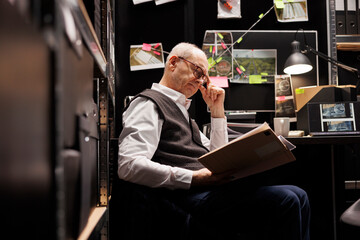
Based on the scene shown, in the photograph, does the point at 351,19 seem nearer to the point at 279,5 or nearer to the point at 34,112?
the point at 279,5

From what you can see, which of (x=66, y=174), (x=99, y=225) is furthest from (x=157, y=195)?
(x=66, y=174)

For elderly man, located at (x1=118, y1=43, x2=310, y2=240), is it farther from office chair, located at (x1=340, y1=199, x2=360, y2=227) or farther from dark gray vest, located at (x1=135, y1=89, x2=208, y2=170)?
office chair, located at (x1=340, y1=199, x2=360, y2=227)

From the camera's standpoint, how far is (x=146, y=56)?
7.25ft

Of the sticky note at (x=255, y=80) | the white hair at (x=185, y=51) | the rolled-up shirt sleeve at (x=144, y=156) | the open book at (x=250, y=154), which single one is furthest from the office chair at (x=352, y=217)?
the sticky note at (x=255, y=80)

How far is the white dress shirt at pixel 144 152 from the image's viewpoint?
1.17m

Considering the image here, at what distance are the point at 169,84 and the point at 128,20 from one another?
2.78 feet

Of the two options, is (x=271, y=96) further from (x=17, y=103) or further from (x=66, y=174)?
(x=17, y=103)

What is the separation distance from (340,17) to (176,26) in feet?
3.58

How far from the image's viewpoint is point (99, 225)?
0.86m

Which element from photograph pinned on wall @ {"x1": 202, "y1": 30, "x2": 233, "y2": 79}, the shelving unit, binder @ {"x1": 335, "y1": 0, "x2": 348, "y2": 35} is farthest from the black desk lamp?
the shelving unit

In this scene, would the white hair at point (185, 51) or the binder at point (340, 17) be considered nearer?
the white hair at point (185, 51)

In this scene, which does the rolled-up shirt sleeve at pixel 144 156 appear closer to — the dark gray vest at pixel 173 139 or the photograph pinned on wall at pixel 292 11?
the dark gray vest at pixel 173 139

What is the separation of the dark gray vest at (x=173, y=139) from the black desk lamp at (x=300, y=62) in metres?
0.98

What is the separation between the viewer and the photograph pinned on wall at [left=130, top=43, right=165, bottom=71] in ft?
7.25
